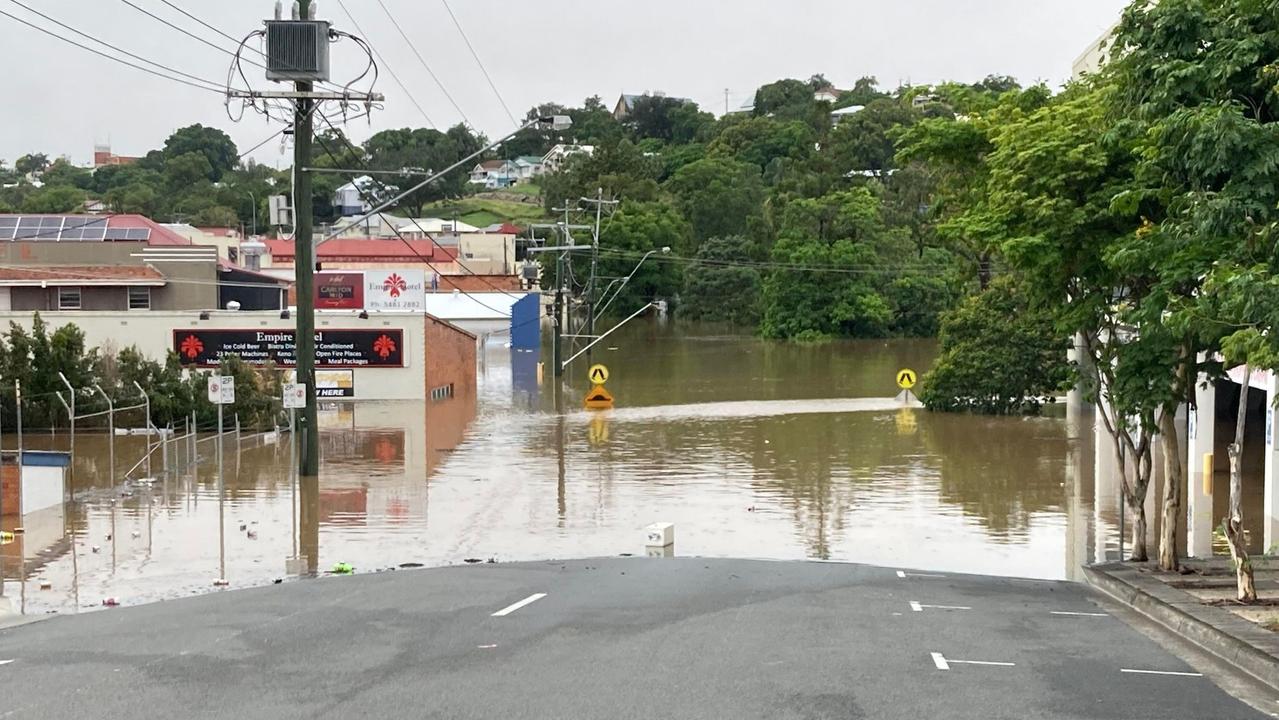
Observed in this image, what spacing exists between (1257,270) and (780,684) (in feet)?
17.3

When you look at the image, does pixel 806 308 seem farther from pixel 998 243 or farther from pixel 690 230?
pixel 998 243

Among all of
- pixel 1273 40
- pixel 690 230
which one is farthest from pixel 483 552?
pixel 690 230

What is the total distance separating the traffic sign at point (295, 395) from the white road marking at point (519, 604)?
12.1 m

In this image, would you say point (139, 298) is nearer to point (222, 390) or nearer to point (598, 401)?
point (598, 401)

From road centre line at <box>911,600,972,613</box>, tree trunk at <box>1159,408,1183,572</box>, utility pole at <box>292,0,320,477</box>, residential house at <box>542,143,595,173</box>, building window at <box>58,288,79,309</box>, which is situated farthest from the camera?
residential house at <box>542,143,595,173</box>

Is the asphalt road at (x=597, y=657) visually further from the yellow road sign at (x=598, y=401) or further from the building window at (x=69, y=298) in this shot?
the building window at (x=69, y=298)

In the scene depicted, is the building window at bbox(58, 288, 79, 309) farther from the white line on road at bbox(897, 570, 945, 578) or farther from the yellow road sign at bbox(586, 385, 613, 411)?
the white line on road at bbox(897, 570, 945, 578)

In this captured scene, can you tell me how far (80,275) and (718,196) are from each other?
245 feet

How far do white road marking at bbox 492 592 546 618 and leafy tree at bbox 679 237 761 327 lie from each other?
325ft

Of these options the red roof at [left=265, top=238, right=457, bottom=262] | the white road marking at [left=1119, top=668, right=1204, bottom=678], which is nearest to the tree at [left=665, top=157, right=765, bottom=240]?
the red roof at [left=265, top=238, right=457, bottom=262]

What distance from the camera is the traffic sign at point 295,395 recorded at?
27.6 metres

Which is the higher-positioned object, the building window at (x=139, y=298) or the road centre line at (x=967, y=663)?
the building window at (x=139, y=298)

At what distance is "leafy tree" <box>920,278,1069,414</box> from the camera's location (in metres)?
52.2

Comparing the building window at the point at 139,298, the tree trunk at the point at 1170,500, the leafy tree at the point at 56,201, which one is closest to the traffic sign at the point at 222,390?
the tree trunk at the point at 1170,500
